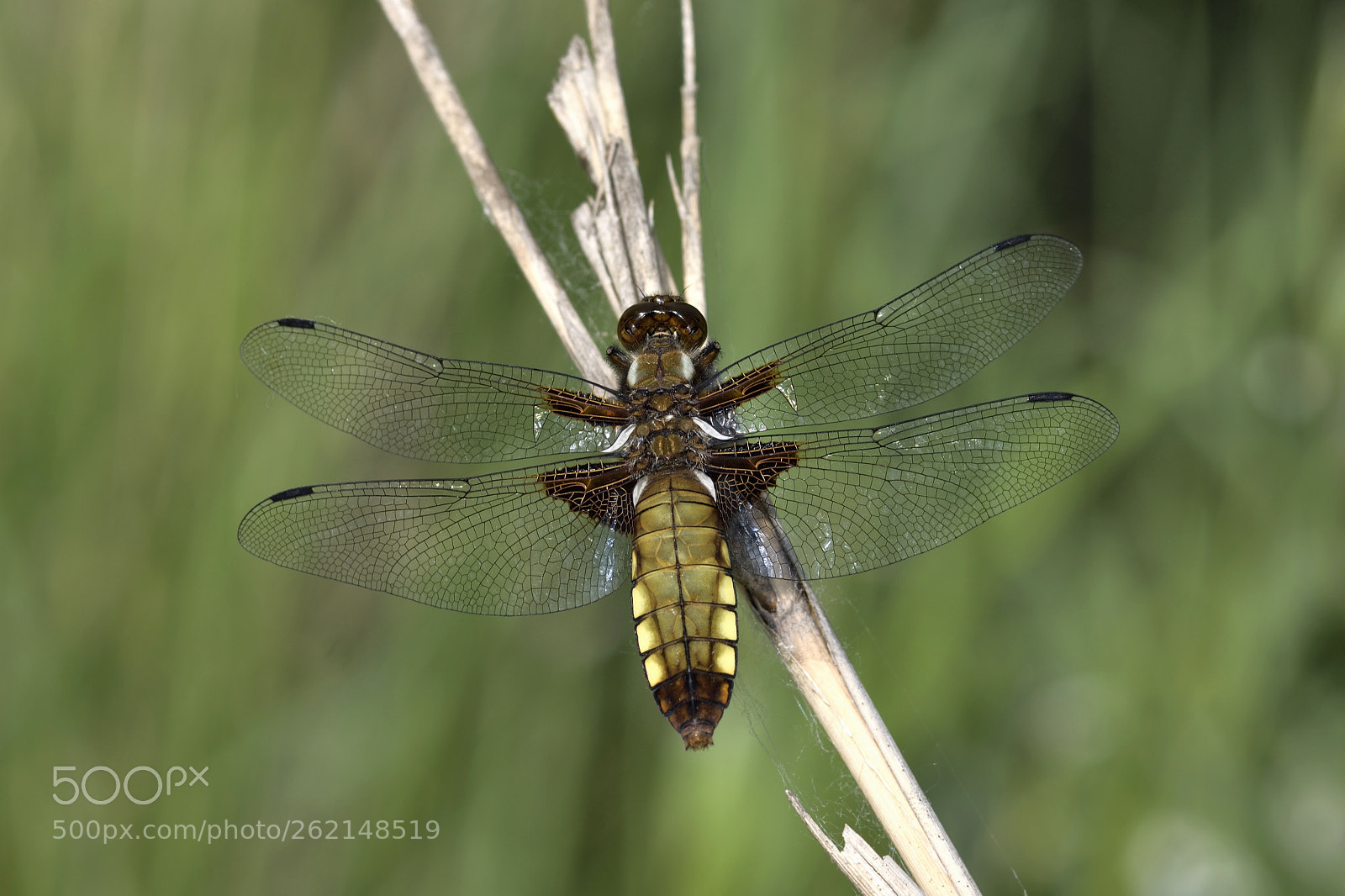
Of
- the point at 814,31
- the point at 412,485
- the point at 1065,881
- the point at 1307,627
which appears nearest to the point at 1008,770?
the point at 1065,881

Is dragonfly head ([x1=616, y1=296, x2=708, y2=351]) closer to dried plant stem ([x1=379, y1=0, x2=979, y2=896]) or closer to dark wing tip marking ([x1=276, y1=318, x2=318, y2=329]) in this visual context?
dried plant stem ([x1=379, y1=0, x2=979, y2=896])

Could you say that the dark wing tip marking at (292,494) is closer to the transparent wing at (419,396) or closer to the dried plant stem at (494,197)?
the transparent wing at (419,396)

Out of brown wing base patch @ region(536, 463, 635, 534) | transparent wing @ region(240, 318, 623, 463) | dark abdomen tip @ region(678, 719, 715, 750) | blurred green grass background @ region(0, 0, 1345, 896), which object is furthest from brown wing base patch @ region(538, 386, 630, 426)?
dark abdomen tip @ region(678, 719, 715, 750)

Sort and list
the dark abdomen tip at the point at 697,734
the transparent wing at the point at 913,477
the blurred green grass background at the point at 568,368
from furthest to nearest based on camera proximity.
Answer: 1. the blurred green grass background at the point at 568,368
2. the transparent wing at the point at 913,477
3. the dark abdomen tip at the point at 697,734

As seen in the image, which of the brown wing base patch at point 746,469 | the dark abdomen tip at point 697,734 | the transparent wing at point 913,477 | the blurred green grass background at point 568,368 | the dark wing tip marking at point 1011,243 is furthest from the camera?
the blurred green grass background at point 568,368

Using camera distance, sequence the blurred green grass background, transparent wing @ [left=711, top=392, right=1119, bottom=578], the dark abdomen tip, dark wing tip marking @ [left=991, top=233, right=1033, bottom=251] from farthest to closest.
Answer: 1. the blurred green grass background
2. dark wing tip marking @ [left=991, top=233, right=1033, bottom=251]
3. transparent wing @ [left=711, top=392, right=1119, bottom=578]
4. the dark abdomen tip

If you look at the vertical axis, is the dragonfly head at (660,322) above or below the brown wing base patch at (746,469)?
→ above

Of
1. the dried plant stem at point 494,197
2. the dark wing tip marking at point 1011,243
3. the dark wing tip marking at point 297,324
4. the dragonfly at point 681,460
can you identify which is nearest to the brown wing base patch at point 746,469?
the dragonfly at point 681,460
